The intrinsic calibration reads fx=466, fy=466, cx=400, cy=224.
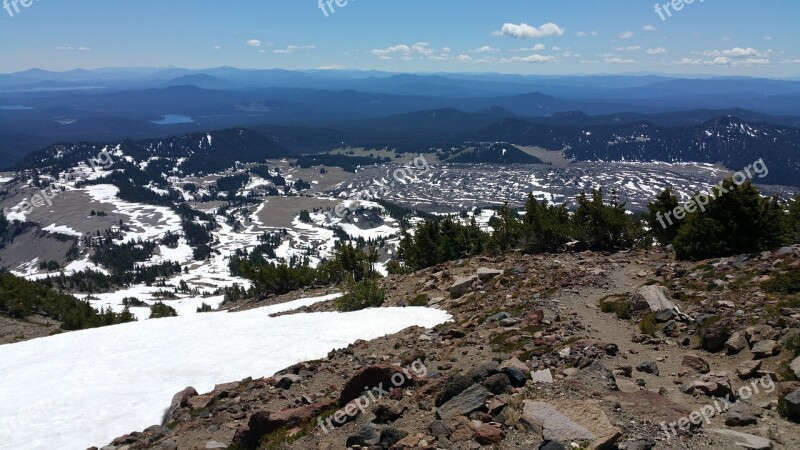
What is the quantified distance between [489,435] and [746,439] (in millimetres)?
5640

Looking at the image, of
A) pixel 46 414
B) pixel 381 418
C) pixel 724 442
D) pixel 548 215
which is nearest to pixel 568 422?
pixel 724 442

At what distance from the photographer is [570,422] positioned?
446 inches

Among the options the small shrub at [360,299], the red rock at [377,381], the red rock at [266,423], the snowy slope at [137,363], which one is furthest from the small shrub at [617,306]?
the small shrub at [360,299]

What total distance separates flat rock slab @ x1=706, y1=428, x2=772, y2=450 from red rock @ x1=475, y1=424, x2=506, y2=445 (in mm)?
4844

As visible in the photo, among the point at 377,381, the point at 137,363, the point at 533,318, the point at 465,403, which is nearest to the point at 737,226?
the point at 533,318

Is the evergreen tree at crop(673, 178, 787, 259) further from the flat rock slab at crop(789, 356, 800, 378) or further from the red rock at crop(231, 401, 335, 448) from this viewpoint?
the red rock at crop(231, 401, 335, 448)

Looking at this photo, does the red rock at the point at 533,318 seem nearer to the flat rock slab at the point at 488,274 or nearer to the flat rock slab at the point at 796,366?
the flat rock slab at the point at 796,366

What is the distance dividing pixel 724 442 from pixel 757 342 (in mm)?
6277

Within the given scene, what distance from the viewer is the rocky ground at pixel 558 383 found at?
1139 cm

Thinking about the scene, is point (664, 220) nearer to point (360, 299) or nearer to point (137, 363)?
point (360, 299)

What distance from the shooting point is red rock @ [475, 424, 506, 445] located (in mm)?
11289

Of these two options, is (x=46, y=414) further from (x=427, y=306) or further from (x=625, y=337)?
(x=625, y=337)

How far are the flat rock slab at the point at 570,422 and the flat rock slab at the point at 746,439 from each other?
247cm

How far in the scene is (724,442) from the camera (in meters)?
10.5
